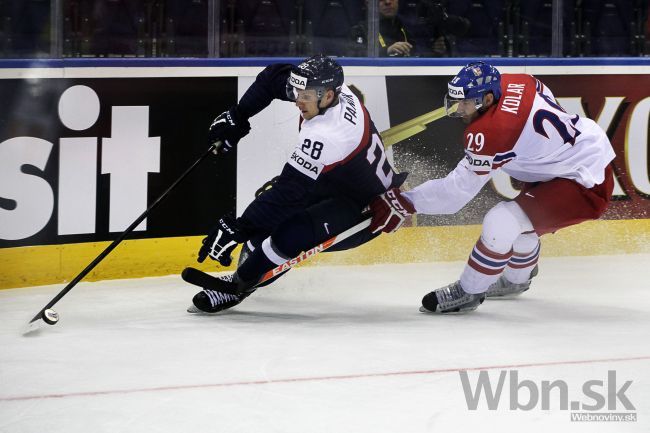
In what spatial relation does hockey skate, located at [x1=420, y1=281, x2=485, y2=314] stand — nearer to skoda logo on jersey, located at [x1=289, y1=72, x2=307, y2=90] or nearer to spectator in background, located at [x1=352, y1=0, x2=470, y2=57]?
skoda logo on jersey, located at [x1=289, y1=72, x2=307, y2=90]

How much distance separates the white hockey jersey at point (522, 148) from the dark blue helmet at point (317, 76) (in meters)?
0.57

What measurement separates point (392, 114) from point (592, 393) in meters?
2.75

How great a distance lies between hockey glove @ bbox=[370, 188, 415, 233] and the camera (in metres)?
4.66

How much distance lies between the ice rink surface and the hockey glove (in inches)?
15.3

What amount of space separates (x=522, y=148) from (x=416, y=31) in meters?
1.63

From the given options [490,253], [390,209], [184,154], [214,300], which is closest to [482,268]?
[490,253]

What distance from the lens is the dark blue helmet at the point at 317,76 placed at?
4445 mm

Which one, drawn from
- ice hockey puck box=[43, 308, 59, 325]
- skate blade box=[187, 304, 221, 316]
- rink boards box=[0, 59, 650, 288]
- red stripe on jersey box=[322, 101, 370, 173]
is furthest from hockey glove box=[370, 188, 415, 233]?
ice hockey puck box=[43, 308, 59, 325]

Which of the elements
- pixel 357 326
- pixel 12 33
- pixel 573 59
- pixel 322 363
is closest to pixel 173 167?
pixel 12 33

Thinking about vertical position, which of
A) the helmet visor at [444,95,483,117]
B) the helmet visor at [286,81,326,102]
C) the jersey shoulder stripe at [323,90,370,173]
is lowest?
the jersey shoulder stripe at [323,90,370,173]

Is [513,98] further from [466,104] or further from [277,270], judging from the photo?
[277,270]

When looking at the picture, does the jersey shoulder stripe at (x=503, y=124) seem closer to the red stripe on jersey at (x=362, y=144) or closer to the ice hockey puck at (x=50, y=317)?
the red stripe on jersey at (x=362, y=144)

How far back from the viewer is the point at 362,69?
5824mm

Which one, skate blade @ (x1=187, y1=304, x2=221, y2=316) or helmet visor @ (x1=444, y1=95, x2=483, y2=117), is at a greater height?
helmet visor @ (x1=444, y1=95, x2=483, y2=117)
